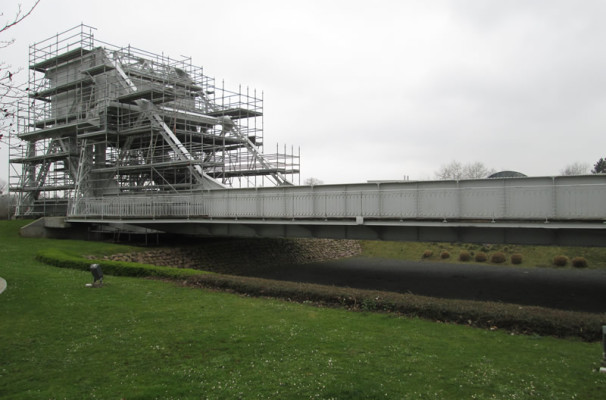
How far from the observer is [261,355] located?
8031mm

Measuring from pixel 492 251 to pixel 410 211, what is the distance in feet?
64.3

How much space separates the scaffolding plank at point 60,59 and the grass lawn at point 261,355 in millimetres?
33308

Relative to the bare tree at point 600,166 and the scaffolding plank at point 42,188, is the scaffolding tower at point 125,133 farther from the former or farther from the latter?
the bare tree at point 600,166

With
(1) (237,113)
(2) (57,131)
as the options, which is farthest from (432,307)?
(2) (57,131)

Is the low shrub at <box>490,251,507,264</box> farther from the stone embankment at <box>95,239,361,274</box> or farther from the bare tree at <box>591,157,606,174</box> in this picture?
the bare tree at <box>591,157,606,174</box>

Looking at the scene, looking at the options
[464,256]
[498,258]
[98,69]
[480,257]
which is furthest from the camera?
[98,69]

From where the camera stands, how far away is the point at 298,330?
379 inches

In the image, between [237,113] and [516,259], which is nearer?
[516,259]

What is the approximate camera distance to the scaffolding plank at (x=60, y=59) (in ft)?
129

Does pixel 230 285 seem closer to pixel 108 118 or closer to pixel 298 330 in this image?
pixel 298 330

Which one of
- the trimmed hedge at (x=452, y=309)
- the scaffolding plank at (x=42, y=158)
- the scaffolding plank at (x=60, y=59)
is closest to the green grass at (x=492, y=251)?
the trimmed hedge at (x=452, y=309)

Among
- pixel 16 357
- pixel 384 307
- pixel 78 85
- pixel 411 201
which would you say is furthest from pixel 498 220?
pixel 78 85

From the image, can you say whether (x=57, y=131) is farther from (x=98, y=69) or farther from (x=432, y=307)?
(x=432, y=307)

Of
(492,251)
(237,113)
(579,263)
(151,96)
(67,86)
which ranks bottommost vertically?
(579,263)
